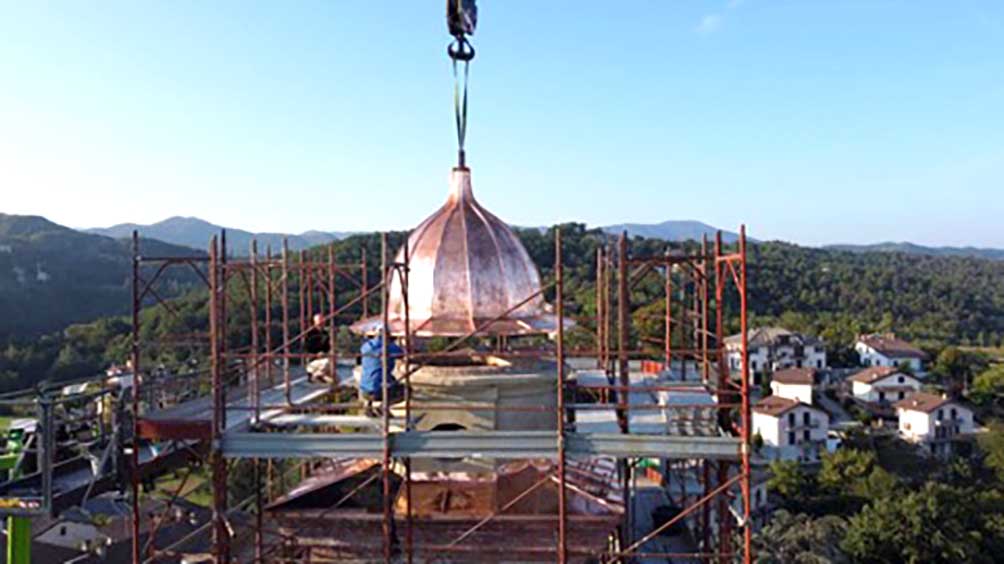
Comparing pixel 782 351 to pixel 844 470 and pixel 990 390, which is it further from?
pixel 844 470

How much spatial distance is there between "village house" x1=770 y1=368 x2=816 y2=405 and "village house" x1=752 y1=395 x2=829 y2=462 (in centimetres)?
1054

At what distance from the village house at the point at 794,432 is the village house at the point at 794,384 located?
10.5m

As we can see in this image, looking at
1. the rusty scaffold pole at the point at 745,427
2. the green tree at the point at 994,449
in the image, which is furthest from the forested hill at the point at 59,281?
the rusty scaffold pole at the point at 745,427

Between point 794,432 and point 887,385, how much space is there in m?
19.1

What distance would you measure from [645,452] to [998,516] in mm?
45929

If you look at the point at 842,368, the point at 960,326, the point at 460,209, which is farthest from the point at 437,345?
the point at 960,326

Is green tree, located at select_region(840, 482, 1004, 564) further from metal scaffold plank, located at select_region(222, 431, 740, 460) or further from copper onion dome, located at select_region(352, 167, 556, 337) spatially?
metal scaffold plank, located at select_region(222, 431, 740, 460)

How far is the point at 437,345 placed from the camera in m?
22.1

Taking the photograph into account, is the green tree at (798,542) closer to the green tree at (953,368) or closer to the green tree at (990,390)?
the green tree at (990,390)

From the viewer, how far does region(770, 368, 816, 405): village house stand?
81.1 metres

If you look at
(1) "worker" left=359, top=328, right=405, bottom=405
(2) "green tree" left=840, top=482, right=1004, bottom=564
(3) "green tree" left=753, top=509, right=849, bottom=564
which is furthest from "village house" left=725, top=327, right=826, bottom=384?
(1) "worker" left=359, top=328, right=405, bottom=405

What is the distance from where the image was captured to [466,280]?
1462cm

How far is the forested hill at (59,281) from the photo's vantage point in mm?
93125

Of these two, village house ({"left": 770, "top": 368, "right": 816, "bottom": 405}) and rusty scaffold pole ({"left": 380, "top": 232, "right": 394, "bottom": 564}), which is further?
village house ({"left": 770, "top": 368, "right": 816, "bottom": 405})
